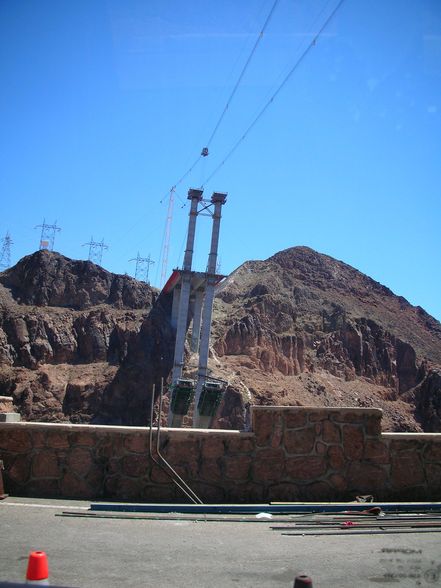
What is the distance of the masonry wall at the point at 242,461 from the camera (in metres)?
6.37

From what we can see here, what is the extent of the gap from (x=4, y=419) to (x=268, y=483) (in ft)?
10.8

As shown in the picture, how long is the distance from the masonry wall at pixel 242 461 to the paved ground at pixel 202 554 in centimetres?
100

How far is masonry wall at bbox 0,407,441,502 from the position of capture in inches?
251

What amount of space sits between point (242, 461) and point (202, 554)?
2254mm

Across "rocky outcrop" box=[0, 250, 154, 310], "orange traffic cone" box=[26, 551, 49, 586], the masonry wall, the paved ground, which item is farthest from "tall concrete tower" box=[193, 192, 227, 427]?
"orange traffic cone" box=[26, 551, 49, 586]

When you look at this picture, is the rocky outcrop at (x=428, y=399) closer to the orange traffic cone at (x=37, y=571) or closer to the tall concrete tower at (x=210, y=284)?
the tall concrete tower at (x=210, y=284)

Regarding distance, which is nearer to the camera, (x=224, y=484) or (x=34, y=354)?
(x=224, y=484)

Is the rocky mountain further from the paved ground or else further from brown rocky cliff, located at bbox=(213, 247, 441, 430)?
the paved ground

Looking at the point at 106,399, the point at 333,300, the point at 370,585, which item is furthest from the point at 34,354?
the point at 370,585

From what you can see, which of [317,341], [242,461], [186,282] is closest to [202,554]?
[242,461]

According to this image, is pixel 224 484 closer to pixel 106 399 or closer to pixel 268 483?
pixel 268 483

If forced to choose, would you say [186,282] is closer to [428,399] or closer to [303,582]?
[428,399]

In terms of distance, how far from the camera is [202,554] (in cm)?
430

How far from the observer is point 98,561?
13.2 feet
